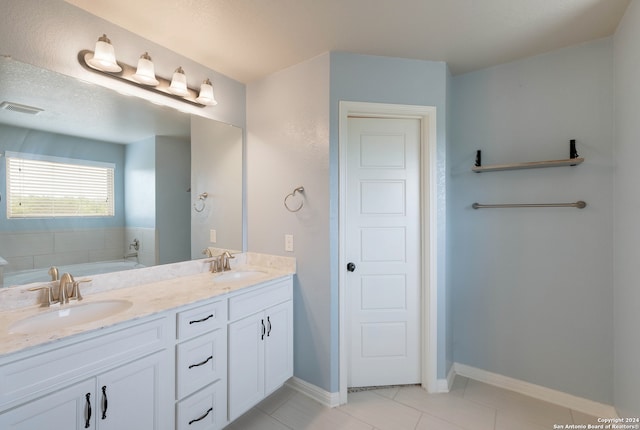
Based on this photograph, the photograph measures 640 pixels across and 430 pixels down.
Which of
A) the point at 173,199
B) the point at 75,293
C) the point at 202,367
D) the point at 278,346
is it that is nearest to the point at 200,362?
the point at 202,367

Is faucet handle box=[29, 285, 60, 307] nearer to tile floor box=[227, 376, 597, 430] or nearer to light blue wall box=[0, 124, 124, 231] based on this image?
light blue wall box=[0, 124, 124, 231]

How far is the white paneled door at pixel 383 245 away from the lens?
2.09 m

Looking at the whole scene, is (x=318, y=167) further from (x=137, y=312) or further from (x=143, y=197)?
(x=137, y=312)

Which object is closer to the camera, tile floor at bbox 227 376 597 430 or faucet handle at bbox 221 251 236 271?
tile floor at bbox 227 376 597 430

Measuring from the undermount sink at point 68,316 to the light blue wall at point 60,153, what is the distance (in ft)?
1.53

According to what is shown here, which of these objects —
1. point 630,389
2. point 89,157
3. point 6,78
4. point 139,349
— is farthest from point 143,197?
point 630,389

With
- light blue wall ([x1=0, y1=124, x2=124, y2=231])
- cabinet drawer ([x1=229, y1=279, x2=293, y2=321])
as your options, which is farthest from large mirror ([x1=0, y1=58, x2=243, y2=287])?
cabinet drawer ([x1=229, y1=279, x2=293, y2=321])

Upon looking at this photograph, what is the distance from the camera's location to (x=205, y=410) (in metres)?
1.46

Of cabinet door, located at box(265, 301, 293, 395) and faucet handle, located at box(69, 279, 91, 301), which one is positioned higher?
faucet handle, located at box(69, 279, 91, 301)

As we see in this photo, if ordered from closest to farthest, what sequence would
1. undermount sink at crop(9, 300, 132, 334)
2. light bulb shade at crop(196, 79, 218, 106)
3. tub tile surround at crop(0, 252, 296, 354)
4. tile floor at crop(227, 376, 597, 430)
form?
tub tile surround at crop(0, 252, 296, 354) → undermount sink at crop(9, 300, 132, 334) → tile floor at crop(227, 376, 597, 430) → light bulb shade at crop(196, 79, 218, 106)

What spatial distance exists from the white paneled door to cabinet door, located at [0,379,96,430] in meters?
1.53

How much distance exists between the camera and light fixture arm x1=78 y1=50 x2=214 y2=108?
1491 mm

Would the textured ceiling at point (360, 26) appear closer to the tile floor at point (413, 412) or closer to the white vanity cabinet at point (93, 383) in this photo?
the white vanity cabinet at point (93, 383)

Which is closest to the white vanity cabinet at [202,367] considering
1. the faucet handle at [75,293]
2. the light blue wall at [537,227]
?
the faucet handle at [75,293]
